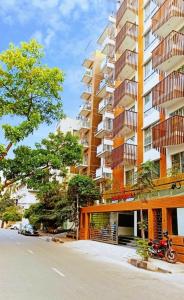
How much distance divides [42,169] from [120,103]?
9631 mm

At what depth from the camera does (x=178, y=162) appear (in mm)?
20531

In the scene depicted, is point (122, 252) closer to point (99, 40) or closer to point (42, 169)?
point (42, 169)

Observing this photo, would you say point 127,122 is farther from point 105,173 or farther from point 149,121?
point 105,173

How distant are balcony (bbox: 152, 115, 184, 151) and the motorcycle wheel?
653cm

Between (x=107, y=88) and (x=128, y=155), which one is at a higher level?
(x=107, y=88)

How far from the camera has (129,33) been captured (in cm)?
2867

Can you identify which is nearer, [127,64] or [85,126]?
[127,64]

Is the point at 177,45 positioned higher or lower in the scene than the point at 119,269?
higher

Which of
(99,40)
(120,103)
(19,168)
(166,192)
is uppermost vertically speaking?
(99,40)

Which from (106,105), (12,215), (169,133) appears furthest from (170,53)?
(12,215)

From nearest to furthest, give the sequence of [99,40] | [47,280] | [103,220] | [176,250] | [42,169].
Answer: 1. [47,280]
2. [176,250]
3. [42,169]
4. [103,220]
5. [99,40]

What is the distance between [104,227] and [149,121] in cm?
864

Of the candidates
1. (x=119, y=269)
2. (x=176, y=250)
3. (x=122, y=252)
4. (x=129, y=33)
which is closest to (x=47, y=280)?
(x=119, y=269)

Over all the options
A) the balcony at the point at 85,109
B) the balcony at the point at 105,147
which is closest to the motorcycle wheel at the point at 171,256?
the balcony at the point at 105,147
